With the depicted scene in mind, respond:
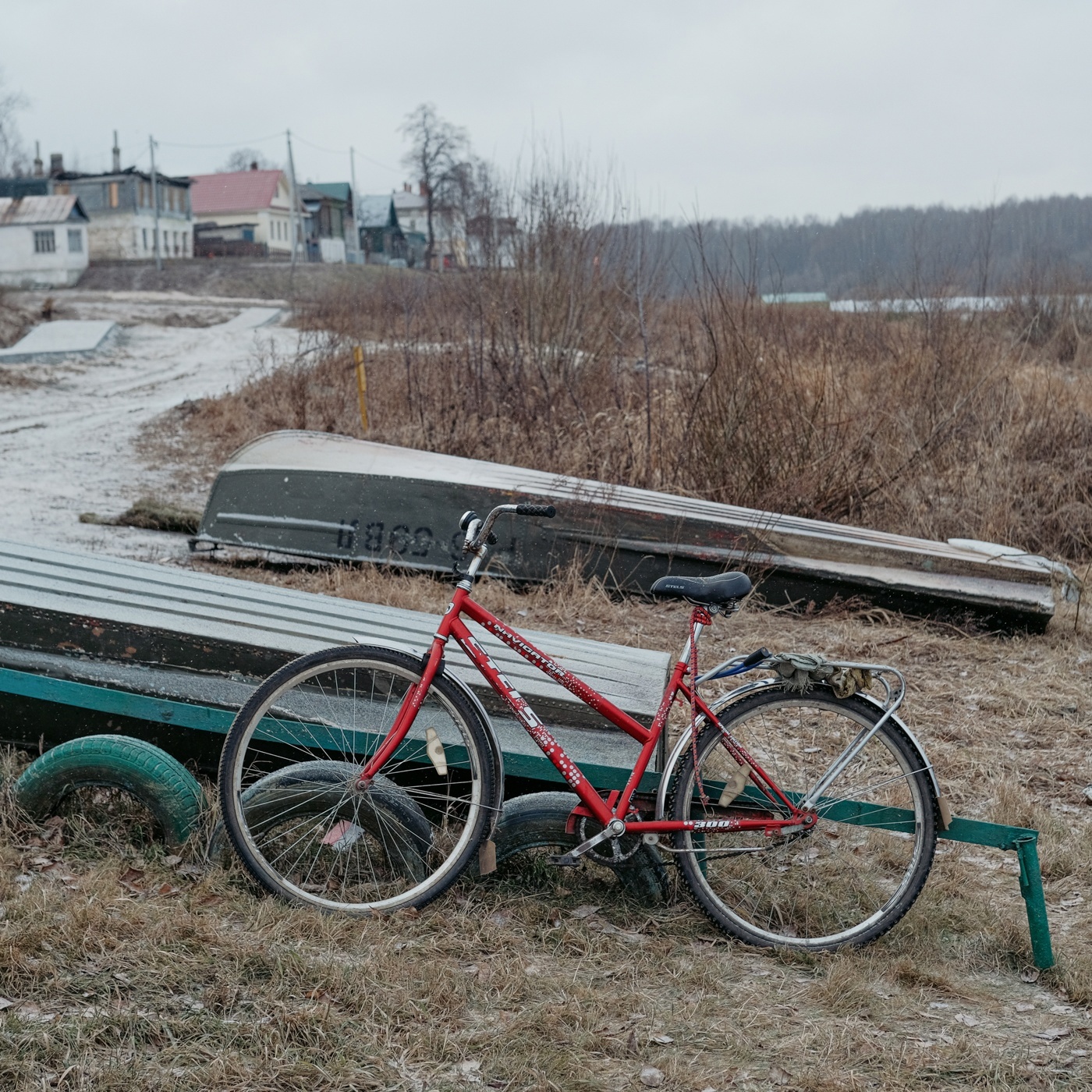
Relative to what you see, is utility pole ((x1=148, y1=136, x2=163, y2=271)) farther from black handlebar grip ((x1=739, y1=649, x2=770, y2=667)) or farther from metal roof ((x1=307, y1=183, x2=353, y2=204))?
black handlebar grip ((x1=739, y1=649, x2=770, y2=667))

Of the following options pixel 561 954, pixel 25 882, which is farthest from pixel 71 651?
pixel 561 954

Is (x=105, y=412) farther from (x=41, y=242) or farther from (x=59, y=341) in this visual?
(x=41, y=242)

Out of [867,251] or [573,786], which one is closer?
[573,786]

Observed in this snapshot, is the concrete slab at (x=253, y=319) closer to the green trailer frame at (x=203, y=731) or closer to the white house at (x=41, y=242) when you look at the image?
the white house at (x=41, y=242)

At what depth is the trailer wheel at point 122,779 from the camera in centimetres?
332

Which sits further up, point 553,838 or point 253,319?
point 253,319

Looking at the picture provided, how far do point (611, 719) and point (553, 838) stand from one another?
0.40m

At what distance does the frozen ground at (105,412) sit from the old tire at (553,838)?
433 cm

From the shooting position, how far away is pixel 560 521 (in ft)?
22.7

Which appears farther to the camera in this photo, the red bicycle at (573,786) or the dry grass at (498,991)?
the red bicycle at (573,786)

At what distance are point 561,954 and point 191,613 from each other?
179cm

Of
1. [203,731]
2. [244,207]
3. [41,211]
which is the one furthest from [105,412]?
A: [244,207]

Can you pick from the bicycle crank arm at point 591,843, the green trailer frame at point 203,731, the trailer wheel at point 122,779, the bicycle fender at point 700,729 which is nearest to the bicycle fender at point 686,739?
the bicycle fender at point 700,729

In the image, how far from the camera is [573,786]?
10.4 feet
